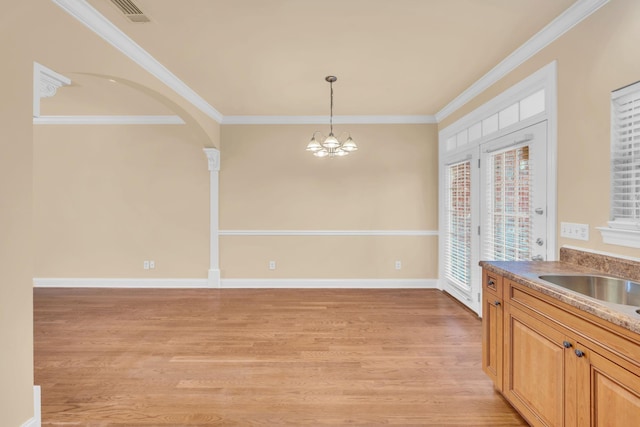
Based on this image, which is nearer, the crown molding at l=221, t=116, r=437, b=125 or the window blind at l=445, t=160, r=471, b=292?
the window blind at l=445, t=160, r=471, b=292

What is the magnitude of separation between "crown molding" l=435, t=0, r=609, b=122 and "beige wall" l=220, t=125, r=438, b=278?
4.59 ft

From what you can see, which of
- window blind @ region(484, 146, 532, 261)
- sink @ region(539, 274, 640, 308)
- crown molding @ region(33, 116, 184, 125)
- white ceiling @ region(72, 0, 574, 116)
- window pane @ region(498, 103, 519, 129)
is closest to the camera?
sink @ region(539, 274, 640, 308)

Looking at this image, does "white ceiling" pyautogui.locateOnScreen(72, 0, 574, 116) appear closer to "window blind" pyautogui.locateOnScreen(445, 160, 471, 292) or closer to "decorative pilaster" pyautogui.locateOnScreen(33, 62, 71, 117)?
"decorative pilaster" pyautogui.locateOnScreen(33, 62, 71, 117)


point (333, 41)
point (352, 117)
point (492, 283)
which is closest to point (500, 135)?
point (492, 283)

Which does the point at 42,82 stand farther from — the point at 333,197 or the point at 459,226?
the point at 459,226

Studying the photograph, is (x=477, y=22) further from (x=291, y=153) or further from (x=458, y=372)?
(x=291, y=153)

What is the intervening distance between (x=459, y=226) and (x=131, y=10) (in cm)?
417

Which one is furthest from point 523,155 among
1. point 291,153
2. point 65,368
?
point 65,368

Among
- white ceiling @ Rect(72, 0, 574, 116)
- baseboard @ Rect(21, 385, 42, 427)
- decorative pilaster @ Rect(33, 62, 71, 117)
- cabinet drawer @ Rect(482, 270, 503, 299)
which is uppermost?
white ceiling @ Rect(72, 0, 574, 116)

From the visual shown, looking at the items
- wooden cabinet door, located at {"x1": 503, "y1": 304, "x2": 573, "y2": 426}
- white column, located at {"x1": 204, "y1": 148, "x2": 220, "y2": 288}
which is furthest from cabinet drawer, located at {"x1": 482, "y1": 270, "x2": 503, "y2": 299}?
white column, located at {"x1": 204, "y1": 148, "x2": 220, "y2": 288}

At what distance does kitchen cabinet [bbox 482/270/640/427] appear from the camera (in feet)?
3.98

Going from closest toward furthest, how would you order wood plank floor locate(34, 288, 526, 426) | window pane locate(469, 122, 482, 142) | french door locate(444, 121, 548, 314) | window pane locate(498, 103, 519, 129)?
wood plank floor locate(34, 288, 526, 426) → french door locate(444, 121, 548, 314) → window pane locate(498, 103, 519, 129) → window pane locate(469, 122, 482, 142)

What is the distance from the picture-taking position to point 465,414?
2.04 meters

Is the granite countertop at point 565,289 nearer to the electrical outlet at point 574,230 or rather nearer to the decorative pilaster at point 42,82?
the electrical outlet at point 574,230
